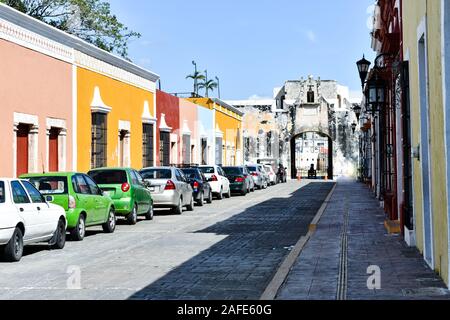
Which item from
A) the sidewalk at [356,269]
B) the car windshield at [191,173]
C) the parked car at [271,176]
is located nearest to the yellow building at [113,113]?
the car windshield at [191,173]

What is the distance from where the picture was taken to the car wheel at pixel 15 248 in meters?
13.3

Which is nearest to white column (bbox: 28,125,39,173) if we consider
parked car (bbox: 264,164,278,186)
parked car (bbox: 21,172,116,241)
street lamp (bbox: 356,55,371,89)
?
parked car (bbox: 21,172,116,241)

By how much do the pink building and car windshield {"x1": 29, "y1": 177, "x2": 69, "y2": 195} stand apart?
15.6ft

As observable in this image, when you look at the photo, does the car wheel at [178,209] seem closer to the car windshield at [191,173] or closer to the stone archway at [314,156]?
the car windshield at [191,173]

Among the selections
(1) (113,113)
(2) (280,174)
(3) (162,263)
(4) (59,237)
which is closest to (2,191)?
(4) (59,237)

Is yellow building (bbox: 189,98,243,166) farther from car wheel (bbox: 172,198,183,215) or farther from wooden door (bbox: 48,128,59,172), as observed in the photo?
wooden door (bbox: 48,128,59,172)

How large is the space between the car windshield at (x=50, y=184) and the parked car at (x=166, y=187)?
25.2 feet

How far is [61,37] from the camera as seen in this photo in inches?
1023

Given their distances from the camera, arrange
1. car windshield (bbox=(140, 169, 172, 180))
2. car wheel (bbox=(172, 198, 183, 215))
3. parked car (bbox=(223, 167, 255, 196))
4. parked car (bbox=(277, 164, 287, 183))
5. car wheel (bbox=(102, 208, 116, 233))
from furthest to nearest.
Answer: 1. parked car (bbox=(277, 164, 287, 183))
2. parked car (bbox=(223, 167, 255, 196))
3. car wheel (bbox=(172, 198, 183, 215))
4. car windshield (bbox=(140, 169, 172, 180))
5. car wheel (bbox=(102, 208, 116, 233))

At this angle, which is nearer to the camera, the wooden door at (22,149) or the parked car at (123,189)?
the parked car at (123,189)

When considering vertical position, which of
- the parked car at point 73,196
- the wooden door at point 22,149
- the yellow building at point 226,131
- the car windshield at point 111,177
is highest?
the yellow building at point 226,131

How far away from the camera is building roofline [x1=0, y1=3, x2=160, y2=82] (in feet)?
72.9
